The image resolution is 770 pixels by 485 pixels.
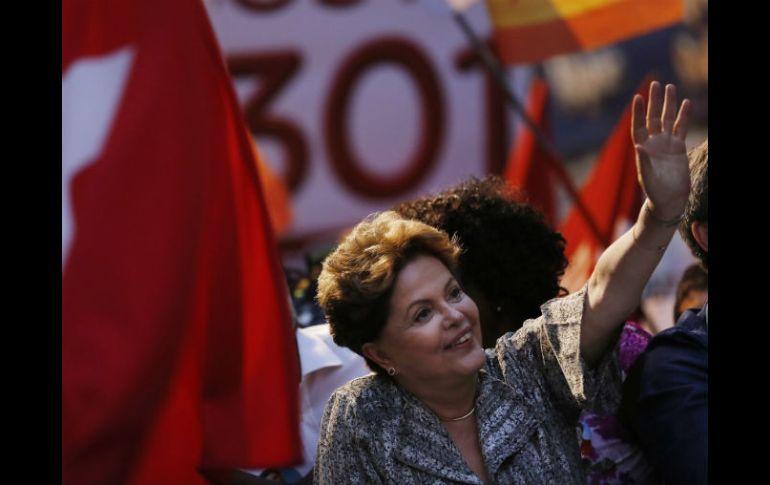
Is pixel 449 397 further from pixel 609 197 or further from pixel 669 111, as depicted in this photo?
pixel 609 197

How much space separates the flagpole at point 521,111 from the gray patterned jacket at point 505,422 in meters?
2.12

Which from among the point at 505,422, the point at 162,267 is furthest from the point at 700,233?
the point at 162,267

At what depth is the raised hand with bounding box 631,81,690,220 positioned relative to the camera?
169 cm

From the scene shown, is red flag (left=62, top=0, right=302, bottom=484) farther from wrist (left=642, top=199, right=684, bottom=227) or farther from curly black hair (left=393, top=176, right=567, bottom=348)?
wrist (left=642, top=199, right=684, bottom=227)

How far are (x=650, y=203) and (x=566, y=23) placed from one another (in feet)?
9.18

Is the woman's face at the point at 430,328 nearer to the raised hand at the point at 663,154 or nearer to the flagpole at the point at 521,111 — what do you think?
the raised hand at the point at 663,154

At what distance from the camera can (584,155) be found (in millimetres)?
4301

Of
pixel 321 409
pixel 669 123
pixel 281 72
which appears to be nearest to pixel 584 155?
pixel 281 72

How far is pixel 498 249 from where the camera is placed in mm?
2486

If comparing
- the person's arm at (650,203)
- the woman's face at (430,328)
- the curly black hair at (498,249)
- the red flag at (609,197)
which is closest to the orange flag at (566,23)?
the red flag at (609,197)

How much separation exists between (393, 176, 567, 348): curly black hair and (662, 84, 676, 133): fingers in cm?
78

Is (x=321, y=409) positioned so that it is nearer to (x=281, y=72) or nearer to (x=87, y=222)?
(x=87, y=222)

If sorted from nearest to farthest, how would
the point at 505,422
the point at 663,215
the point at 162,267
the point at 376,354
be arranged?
the point at 663,215 → the point at 505,422 → the point at 376,354 → the point at 162,267

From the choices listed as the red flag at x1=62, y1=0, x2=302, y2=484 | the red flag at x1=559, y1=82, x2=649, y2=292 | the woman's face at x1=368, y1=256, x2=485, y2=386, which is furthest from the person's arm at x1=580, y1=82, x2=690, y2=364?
the red flag at x1=559, y1=82, x2=649, y2=292
